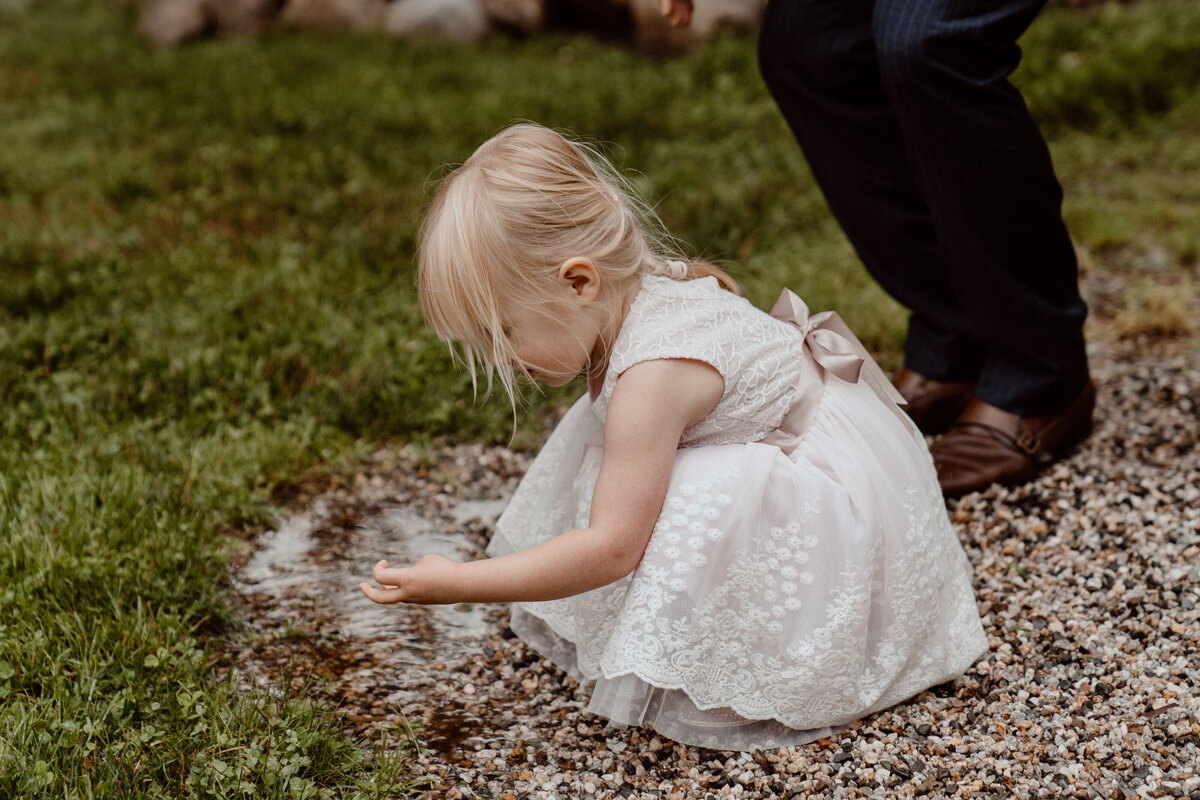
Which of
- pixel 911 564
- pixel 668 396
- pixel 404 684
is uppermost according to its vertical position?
pixel 668 396

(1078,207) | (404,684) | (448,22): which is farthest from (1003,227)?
(448,22)

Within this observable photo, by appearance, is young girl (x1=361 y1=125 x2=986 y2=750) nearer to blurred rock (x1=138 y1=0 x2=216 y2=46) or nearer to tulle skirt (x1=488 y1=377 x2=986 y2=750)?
tulle skirt (x1=488 y1=377 x2=986 y2=750)

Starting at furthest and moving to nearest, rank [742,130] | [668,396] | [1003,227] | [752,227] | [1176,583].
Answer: [742,130] < [752,227] < [1003,227] < [1176,583] < [668,396]

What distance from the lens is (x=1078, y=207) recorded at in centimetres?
409

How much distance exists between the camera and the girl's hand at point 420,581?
5.15 ft

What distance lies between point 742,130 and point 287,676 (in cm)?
405

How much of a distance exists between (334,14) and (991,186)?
6.66 meters

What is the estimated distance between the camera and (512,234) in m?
1.64

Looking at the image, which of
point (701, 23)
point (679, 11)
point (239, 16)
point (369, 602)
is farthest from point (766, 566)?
point (239, 16)

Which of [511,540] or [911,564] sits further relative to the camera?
[511,540]

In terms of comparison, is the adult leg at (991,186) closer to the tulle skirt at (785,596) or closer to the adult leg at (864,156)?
the adult leg at (864,156)

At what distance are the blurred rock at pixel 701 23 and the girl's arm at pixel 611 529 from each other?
5.35m

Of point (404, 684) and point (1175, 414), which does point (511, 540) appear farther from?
point (1175, 414)

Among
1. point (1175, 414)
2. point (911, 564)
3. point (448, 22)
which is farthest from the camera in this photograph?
point (448, 22)
